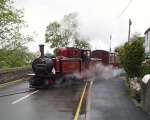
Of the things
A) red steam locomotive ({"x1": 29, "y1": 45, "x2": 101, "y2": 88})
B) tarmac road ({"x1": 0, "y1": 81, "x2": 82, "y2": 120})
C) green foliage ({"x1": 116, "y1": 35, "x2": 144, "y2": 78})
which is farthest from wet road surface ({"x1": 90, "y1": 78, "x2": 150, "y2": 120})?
green foliage ({"x1": 116, "y1": 35, "x2": 144, "y2": 78})

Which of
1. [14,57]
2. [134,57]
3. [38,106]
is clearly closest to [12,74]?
[134,57]

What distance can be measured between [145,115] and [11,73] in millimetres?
17806

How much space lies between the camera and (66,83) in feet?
89.9

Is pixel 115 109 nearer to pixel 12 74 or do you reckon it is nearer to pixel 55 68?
pixel 55 68

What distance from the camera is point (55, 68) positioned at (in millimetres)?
25125

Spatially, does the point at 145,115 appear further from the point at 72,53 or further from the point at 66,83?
the point at 72,53

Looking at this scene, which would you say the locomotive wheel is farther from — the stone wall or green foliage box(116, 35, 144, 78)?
green foliage box(116, 35, 144, 78)

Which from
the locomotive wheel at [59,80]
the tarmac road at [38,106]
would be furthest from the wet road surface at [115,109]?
the locomotive wheel at [59,80]

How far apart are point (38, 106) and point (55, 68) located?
9078 mm

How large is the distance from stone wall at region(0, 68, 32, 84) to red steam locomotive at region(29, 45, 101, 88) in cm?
326

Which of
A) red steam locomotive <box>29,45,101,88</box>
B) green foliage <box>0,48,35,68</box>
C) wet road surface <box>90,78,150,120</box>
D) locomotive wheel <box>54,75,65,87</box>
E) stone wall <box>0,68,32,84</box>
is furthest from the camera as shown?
Answer: green foliage <box>0,48,35,68</box>

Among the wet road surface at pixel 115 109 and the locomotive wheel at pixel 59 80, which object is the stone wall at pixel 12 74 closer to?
the locomotive wheel at pixel 59 80

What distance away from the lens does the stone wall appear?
1070 inches

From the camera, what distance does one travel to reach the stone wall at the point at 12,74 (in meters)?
27.2
